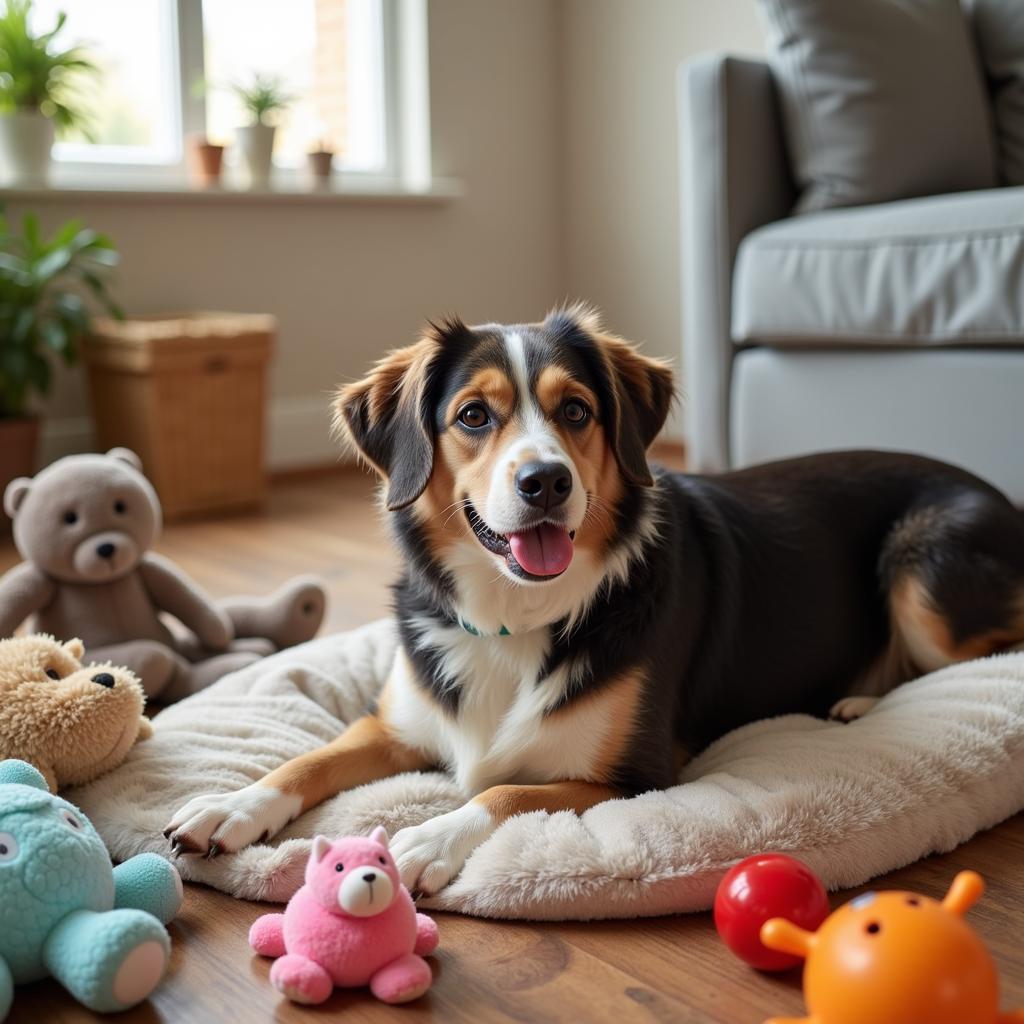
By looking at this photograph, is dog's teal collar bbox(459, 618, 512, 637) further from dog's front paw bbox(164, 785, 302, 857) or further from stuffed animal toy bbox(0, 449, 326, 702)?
stuffed animal toy bbox(0, 449, 326, 702)

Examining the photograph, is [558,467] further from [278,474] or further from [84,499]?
[278,474]

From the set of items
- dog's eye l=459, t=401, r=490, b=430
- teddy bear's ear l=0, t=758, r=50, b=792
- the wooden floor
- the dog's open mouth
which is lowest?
the wooden floor

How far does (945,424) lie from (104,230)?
9.97 ft

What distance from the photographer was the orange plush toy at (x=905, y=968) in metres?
1.12

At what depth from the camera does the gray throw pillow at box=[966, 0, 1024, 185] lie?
3.61m

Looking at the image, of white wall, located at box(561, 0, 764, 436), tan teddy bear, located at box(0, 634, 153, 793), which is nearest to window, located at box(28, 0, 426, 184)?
white wall, located at box(561, 0, 764, 436)

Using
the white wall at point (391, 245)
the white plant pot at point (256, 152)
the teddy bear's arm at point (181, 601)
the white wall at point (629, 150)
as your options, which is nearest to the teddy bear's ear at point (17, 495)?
the teddy bear's arm at point (181, 601)

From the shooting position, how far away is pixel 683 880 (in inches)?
61.7

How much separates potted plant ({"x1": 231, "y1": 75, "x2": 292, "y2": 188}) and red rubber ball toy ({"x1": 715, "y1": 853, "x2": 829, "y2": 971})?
160 inches

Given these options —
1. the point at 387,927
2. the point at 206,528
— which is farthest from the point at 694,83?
the point at 387,927

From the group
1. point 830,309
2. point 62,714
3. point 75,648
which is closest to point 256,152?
point 830,309

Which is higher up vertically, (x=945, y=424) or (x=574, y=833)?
(x=945, y=424)

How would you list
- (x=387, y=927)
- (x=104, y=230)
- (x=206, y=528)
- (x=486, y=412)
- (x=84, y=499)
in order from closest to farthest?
(x=387, y=927), (x=486, y=412), (x=84, y=499), (x=206, y=528), (x=104, y=230)

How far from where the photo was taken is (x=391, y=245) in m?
5.42
